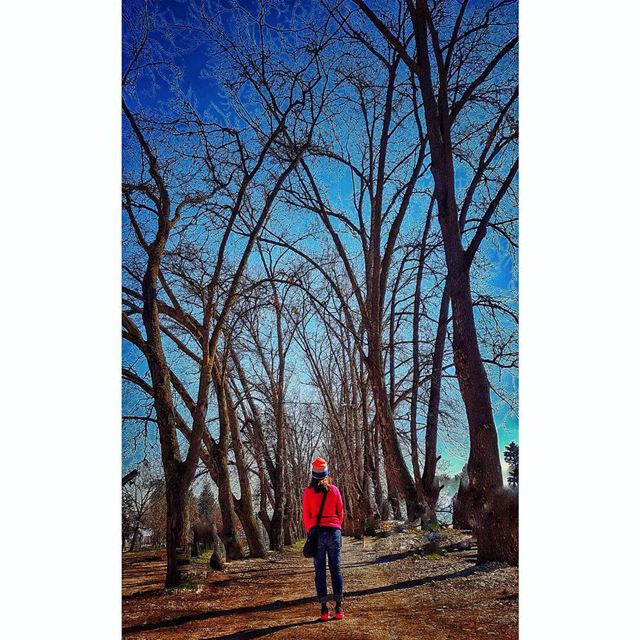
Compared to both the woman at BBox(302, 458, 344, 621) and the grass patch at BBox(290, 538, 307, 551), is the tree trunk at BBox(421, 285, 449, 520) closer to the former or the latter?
the woman at BBox(302, 458, 344, 621)

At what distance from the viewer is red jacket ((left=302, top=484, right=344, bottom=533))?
407cm

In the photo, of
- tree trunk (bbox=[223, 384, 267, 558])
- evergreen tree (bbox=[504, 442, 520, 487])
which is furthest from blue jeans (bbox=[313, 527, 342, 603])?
evergreen tree (bbox=[504, 442, 520, 487])

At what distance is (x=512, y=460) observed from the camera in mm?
4355

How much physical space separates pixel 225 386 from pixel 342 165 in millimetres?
1531

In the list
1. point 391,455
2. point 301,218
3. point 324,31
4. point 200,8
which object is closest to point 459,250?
point 301,218

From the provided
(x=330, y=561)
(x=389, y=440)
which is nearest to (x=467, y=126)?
(x=389, y=440)

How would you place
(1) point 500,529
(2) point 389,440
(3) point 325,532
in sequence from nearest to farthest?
(3) point 325,532 < (1) point 500,529 < (2) point 389,440

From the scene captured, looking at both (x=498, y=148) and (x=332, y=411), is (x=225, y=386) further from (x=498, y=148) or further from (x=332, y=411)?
(x=498, y=148)

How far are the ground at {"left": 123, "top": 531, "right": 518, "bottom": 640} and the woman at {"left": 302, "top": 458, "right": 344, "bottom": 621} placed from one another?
56 millimetres

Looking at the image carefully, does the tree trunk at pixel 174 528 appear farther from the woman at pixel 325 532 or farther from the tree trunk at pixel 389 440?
the tree trunk at pixel 389 440

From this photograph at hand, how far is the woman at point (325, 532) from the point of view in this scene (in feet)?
13.3

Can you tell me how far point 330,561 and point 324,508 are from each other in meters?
0.29

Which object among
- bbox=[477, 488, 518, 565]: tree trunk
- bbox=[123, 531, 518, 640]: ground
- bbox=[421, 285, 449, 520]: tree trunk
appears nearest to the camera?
bbox=[123, 531, 518, 640]: ground

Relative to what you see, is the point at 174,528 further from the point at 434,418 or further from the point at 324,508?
the point at 434,418
